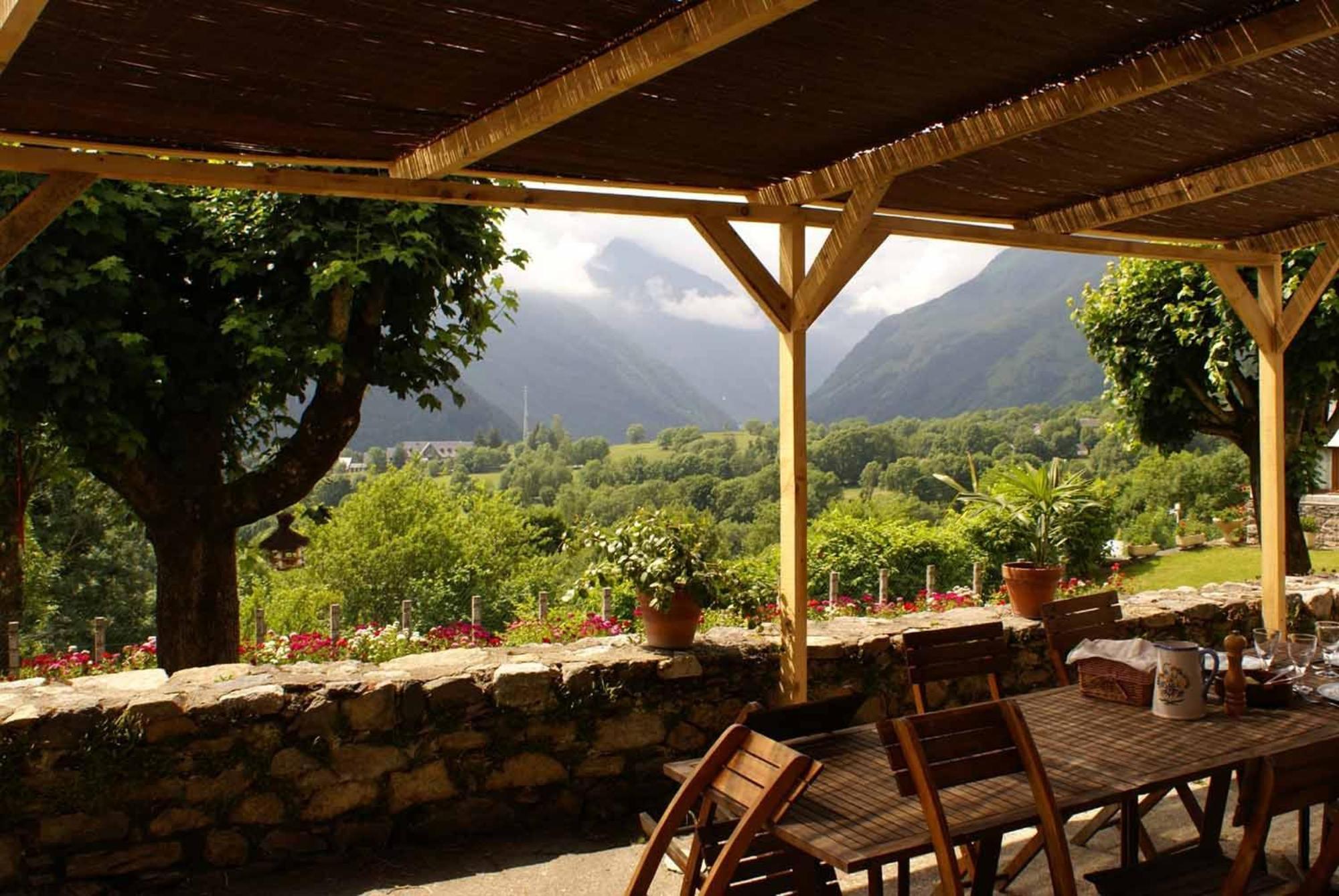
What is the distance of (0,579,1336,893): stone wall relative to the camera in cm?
326

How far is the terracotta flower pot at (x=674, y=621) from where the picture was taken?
4035mm

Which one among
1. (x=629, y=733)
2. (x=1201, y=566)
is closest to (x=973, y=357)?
(x=1201, y=566)

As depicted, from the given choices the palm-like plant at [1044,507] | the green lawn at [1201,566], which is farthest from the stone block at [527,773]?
the green lawn at [1201,566]

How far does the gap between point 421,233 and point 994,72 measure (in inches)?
127

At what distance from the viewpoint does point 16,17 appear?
174 cm

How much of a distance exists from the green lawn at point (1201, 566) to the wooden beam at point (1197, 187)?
1026 cm

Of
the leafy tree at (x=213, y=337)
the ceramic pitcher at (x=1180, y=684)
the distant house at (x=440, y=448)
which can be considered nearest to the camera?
the ceramic pitcher at (x=1180, y=684)

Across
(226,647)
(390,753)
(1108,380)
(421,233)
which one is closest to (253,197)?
(421,233)

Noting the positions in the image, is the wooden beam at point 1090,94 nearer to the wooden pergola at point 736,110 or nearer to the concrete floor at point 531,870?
the wooden pergola at point 736,110

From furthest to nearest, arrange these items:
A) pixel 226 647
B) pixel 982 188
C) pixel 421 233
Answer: pixel 226 647, pixel 421 233, pixel 982 188

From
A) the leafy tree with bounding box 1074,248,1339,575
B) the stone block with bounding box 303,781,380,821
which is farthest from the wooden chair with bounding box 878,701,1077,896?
the leafy tree with bounding box 1074,248,1339,575

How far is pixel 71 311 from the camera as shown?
4.89 meters

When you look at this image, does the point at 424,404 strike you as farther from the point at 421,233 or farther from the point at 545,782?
the point at 545,782

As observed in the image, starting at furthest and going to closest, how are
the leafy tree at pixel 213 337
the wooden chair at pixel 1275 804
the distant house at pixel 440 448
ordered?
the distant house at pixel 440 448 → the leafy tree at pixel 213 337 → the wooden chair at pixel 1275 804
